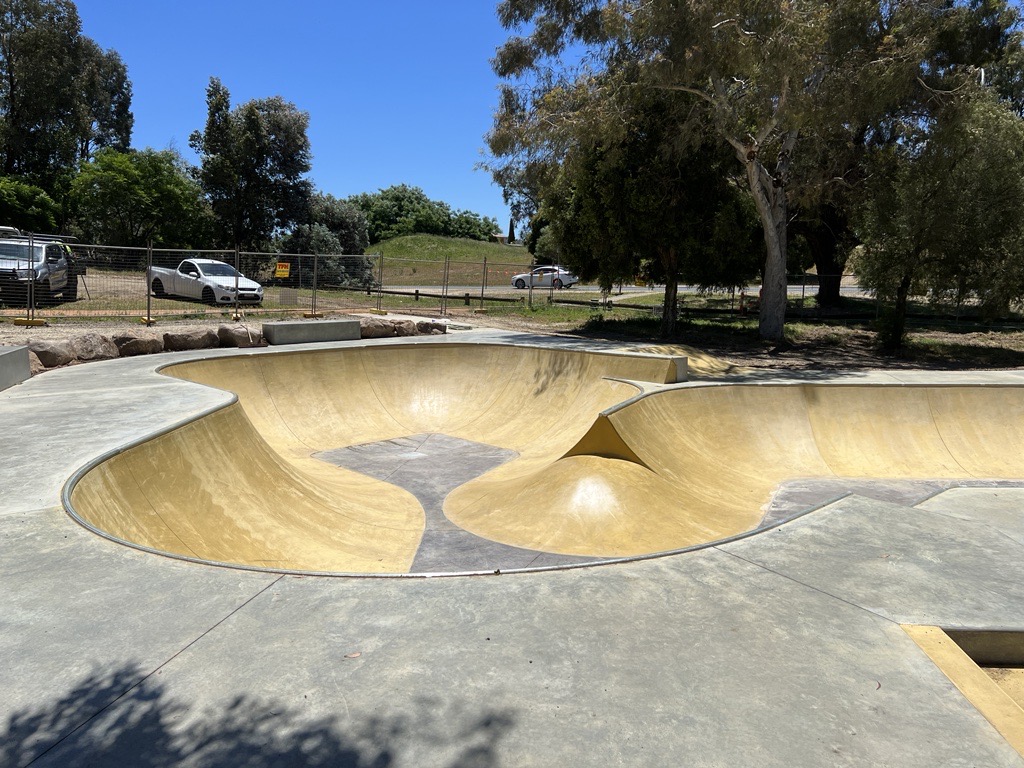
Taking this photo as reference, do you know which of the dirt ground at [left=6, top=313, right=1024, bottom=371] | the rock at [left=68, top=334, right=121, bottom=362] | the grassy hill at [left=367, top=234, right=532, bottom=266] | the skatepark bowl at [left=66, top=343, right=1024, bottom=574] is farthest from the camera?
the grassy hill at [left=367, top=234, right=532, bottom=266]

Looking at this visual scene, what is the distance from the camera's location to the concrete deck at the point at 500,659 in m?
2.53

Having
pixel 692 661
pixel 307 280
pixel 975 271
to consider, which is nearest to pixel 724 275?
pixel 975 271

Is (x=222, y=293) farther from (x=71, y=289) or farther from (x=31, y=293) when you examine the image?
(x=31, y=293)

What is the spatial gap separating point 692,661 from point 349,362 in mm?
11670

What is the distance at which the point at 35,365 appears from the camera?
11172 mm

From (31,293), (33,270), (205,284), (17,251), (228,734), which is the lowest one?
(228,734)

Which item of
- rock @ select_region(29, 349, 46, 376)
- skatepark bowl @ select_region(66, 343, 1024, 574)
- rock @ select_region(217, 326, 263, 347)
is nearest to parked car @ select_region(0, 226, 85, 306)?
rock @ select_region(217, 326, 263, 347)

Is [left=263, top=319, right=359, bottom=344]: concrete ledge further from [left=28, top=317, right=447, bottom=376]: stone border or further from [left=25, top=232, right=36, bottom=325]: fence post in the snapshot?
[left=25, top=232, right=36, bottom=325]: fence post

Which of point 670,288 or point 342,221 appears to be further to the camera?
point 342,221

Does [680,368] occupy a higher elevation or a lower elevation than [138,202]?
lower

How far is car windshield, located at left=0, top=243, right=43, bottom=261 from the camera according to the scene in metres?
16.5

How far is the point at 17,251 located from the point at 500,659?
61.3ft

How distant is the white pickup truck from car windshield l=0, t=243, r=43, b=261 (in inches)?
186

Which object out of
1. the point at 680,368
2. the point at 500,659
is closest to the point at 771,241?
the point at 680,368
